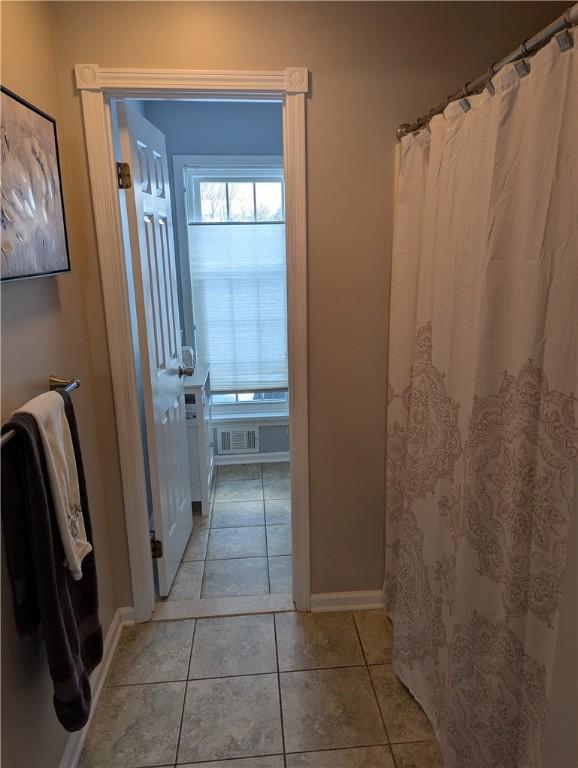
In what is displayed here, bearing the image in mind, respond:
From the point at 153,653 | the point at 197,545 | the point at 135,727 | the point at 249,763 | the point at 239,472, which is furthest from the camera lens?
the point at 239,472

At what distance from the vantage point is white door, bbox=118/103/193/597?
196cm

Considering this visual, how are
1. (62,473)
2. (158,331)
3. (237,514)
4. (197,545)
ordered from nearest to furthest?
(62,473) < (158,331) < (197,545) < (237,514)

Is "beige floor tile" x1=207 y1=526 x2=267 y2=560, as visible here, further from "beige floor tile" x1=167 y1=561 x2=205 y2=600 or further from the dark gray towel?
the dark gray towel

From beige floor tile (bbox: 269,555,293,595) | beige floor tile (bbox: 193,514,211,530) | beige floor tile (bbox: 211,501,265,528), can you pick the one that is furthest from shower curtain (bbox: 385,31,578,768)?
beige floor tile (bbox: 193,514,211,530)

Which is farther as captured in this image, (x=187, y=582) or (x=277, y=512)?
(x=277, y=512)

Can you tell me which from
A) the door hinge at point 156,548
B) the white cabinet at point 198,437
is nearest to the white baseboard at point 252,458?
the white cabinet at point 198,437

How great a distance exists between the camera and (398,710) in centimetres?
177

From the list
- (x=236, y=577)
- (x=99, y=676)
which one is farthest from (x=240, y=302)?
(x=99, y=676)

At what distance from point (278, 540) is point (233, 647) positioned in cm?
81

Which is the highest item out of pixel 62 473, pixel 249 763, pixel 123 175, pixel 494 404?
pixel 123 175

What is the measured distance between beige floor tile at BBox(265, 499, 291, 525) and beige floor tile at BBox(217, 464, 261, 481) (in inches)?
15.2

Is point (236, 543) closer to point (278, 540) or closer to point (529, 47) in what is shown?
point (278, 540)

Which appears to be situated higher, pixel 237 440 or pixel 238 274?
pixel 238 274

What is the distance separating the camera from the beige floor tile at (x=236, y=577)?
2414mm
